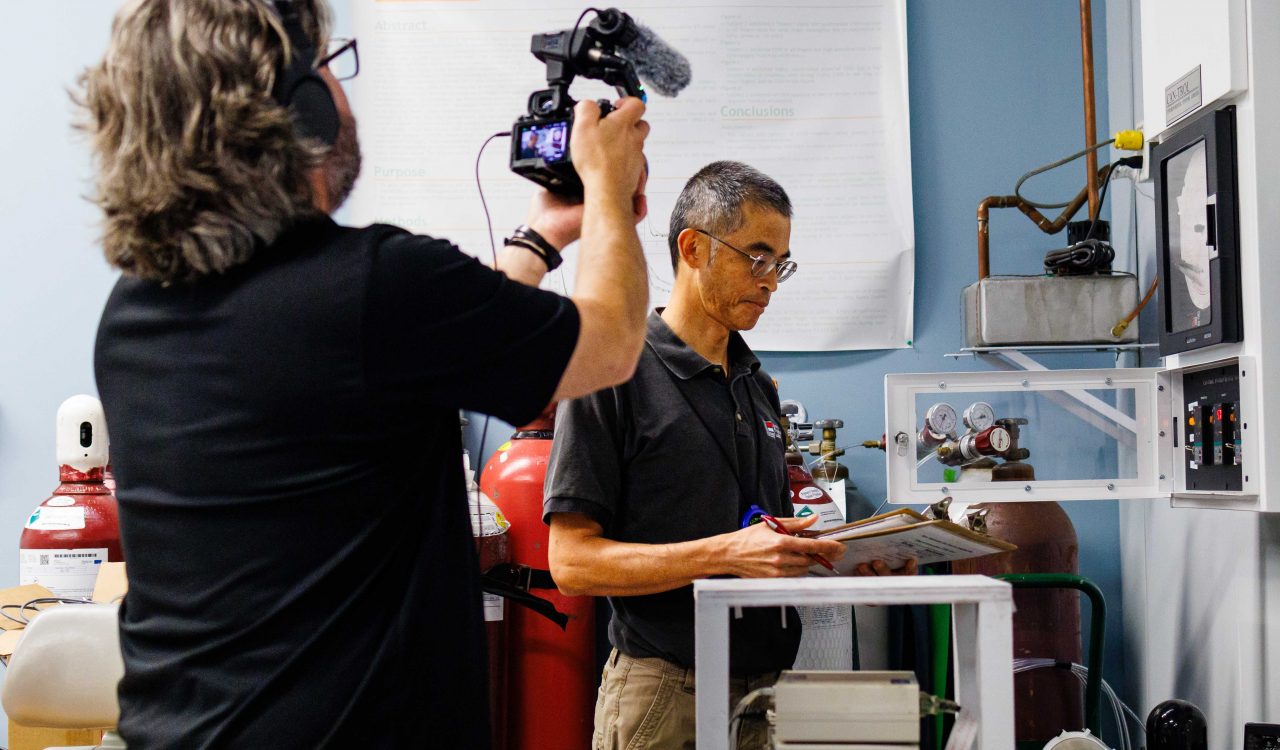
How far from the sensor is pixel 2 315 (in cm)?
320

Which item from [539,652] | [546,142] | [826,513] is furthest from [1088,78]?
[546,142]

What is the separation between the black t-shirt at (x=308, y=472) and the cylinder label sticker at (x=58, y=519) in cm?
190

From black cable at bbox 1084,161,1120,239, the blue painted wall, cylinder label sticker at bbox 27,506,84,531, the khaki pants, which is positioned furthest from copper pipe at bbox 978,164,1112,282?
cylinder label sticker at bbox 27,506,84,531

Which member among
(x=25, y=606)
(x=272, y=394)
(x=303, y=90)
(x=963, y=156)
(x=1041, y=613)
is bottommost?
(x=1041, y=613)

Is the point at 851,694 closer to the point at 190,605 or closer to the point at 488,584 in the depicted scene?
the point at 190,605

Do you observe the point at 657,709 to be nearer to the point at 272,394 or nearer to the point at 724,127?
the point at 272,394

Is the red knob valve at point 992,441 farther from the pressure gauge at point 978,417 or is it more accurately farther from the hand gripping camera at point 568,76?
the hand gripping camera at point 568,76

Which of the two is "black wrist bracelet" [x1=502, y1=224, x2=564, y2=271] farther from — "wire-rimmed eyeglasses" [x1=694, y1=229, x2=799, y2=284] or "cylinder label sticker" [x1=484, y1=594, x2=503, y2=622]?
"cylinder label sticker" [x1=484, y1=594, x2=503, y2=622]

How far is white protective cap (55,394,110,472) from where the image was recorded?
107 inches

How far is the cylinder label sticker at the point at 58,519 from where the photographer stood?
2.63 metres

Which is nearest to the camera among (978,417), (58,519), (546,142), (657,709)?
(546,142)

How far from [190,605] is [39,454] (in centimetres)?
262

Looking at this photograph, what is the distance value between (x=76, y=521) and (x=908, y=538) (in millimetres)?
2108

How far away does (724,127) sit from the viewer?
10.1 feet
